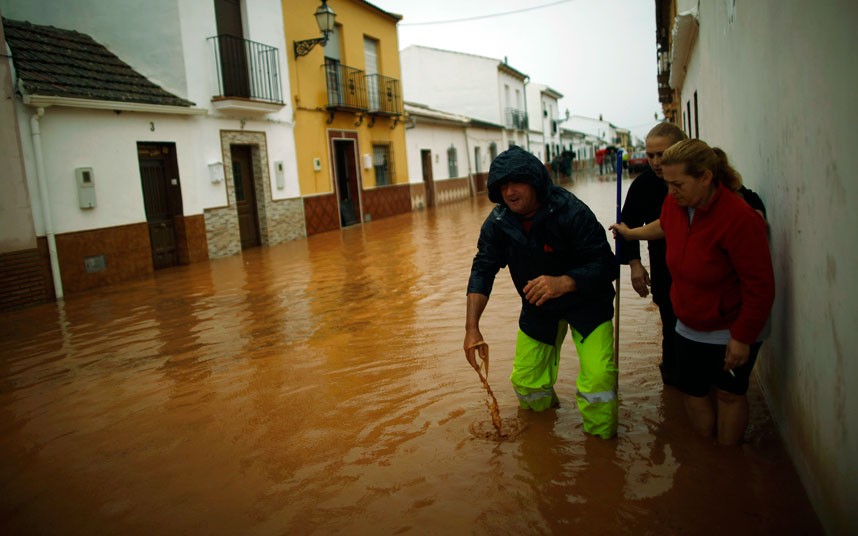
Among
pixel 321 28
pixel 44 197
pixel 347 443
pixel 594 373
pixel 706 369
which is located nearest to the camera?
pixel 706 369

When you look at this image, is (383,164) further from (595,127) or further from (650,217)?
(595,127)

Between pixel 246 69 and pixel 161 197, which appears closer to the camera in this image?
pixel 161 197

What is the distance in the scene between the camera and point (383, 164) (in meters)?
20.0

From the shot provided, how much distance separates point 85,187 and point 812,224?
9845mm

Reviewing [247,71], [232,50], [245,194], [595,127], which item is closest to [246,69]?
[247,71]

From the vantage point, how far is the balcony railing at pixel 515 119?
3594 centimetres

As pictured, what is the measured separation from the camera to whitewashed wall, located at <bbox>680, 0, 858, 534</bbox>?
1.80 meters

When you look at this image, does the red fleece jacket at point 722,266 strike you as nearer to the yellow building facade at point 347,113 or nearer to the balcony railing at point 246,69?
the balcony railing at point 246,69

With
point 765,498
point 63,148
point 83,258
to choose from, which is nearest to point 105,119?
point 63,148

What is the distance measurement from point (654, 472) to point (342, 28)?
17163mm

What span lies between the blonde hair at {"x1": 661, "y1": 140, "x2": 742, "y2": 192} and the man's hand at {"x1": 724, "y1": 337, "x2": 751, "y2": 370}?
672 mm

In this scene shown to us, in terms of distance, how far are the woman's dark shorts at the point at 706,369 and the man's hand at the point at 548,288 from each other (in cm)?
59

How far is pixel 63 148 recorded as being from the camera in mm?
8953

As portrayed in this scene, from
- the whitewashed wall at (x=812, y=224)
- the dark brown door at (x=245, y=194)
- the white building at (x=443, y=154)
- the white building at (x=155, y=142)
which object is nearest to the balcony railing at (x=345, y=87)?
the white building at (x=155, y=142)
